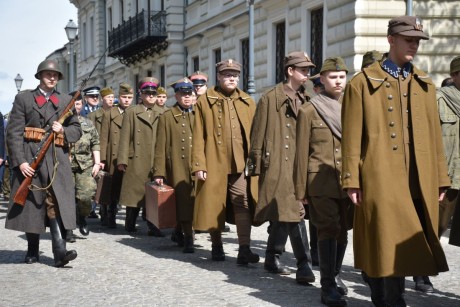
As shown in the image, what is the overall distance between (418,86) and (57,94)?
409 centimetres

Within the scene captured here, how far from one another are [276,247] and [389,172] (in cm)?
262

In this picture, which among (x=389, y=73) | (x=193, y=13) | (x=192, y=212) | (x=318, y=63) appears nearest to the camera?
(x=389, y=73)

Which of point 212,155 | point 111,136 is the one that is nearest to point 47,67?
point 212,155

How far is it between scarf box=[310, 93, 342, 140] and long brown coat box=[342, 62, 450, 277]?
1091 mm

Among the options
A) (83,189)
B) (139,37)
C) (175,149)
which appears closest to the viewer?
(175,149)

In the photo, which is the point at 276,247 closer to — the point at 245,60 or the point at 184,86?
the point at 184,86

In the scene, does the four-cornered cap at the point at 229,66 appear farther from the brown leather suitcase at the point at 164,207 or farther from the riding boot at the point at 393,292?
the riding boot at the point at 393,292

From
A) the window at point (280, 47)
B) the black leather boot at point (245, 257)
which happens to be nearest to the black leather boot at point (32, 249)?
the black leather boot at point (245, 257)

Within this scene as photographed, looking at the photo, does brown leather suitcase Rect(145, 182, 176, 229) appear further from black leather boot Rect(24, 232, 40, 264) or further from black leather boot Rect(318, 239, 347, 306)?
black leather boot Rect(318, 239, 347, 306)

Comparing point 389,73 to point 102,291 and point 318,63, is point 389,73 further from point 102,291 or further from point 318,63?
point 318,63

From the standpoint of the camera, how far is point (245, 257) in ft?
27.1

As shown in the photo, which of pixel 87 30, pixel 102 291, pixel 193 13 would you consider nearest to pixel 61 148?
pixel 102 291

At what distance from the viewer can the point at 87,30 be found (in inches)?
1833

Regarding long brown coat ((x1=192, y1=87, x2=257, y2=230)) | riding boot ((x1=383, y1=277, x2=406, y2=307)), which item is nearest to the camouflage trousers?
long brown coat ((x1=192, y1=87, x2=257, y2=230))
